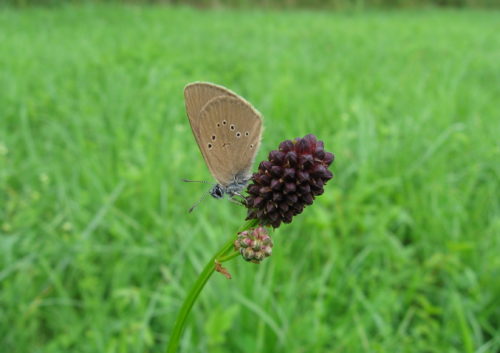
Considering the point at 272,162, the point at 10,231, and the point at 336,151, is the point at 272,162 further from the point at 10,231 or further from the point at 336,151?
the point at 336,151

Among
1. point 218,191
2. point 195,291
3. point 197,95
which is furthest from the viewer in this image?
point 218,191

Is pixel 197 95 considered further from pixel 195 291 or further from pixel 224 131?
pixel 195 291

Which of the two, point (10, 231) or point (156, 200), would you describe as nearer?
point (10, 231)

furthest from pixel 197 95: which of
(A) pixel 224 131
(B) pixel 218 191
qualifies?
(B) pixel 218 191

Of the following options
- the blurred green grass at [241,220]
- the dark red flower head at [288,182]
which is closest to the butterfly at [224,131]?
the dark red flower head at [288,182]

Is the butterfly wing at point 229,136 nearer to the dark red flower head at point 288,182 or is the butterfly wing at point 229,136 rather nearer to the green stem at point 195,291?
the dark red flower head at point 288,182

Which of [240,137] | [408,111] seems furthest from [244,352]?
[408,111]
